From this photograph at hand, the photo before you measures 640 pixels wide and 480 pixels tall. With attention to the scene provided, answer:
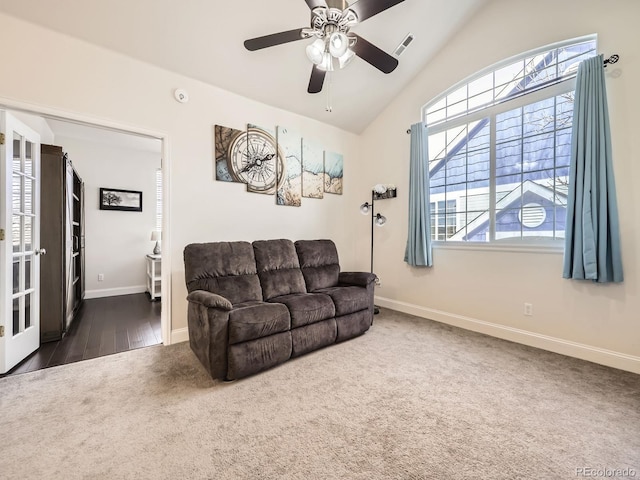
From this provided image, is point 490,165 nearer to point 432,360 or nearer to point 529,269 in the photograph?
point 529,269

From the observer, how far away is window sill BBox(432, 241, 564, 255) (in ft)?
8.78

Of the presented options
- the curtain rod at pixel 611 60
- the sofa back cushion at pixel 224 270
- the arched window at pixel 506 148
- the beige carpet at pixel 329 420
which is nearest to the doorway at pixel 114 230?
the sofa back cushion at pixel 224 270

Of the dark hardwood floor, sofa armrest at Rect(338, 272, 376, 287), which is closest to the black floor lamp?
sofa armrest at Rect(338, 272, 376, 287)

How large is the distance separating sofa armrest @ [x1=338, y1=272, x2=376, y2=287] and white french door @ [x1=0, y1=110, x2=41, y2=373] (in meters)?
3.05

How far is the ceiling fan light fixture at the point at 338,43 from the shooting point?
1.82m

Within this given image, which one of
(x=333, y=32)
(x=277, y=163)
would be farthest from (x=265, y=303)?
(x=333, y=32)

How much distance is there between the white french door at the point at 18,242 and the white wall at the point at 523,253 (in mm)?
3972

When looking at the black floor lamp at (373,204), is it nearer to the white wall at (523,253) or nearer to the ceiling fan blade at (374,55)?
the white wall at (523,253)

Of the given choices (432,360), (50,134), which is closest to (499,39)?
(432,360)

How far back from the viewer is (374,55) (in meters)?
2.16

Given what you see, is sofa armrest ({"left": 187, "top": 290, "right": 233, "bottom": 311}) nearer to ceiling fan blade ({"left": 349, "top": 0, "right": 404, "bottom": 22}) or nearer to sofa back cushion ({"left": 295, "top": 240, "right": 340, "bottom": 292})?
sofa back cushion ({"left": 295, "top": 240, "right": 340, "bottom": 292})

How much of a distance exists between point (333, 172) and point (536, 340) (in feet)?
10.5

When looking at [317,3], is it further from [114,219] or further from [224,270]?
[114,219]
